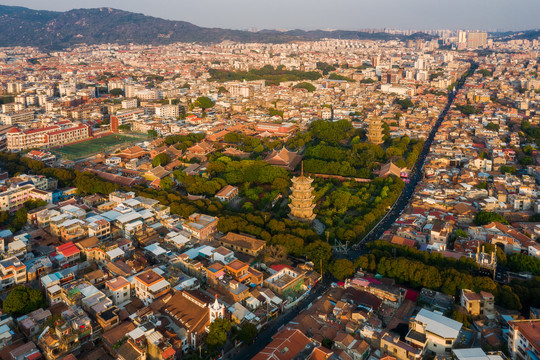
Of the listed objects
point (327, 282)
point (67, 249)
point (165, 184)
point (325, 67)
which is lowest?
point (327, 282)

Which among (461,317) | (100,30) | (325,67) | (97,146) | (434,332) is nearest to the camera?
(434,332)

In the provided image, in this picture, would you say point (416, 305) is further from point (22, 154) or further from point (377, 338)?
point (22, 154)

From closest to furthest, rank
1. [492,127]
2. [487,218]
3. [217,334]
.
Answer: [217,334], [487,218], [492,127]

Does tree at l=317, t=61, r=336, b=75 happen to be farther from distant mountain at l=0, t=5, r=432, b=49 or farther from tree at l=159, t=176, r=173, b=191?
distant mountain at l=0, t=5, r=432, b=49

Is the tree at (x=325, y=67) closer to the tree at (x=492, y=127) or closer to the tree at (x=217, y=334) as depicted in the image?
the tree at (x=492, y=127)

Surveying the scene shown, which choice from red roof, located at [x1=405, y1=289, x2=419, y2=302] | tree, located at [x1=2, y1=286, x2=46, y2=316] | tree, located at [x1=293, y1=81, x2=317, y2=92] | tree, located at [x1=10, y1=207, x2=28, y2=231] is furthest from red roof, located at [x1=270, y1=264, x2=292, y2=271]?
tree, located at [x1=293, y1=81, x2=317, y2=92]

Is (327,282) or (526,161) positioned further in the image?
(526,161)

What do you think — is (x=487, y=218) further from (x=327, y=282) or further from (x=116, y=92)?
(x=116, y=92)

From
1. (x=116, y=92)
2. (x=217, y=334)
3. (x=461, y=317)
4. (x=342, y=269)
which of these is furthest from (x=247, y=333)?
(x=116, y=92)
